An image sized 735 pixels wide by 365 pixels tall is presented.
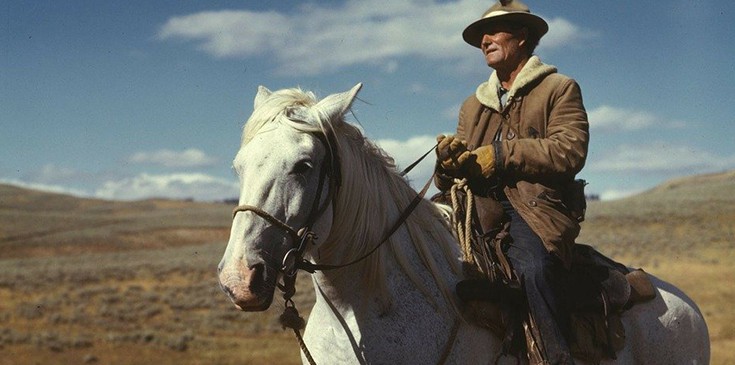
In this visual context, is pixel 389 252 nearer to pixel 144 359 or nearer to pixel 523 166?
pixel 523 166

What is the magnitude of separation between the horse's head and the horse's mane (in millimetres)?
14

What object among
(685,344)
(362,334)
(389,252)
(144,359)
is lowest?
(144,359)

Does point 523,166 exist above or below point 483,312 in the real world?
above

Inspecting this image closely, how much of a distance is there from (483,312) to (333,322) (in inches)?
30.1

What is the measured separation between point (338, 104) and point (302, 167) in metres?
0.43

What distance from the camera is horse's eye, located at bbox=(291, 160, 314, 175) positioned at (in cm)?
307

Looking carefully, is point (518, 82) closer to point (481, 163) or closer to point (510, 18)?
point (510, 18)

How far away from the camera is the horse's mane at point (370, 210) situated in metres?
3.30

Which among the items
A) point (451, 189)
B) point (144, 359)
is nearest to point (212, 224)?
point (144, 359)

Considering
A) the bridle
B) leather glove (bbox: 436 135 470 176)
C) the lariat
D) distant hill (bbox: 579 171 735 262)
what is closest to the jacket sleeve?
leather glove (bbox: 436 135 470 176)

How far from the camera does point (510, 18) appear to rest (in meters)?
4.23

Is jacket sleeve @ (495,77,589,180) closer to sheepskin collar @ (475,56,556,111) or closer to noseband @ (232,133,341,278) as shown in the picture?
sheepskin collar @ (475,56,556,111)

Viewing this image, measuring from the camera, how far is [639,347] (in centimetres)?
422

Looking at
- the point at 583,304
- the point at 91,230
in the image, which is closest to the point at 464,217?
the point at 583,304
